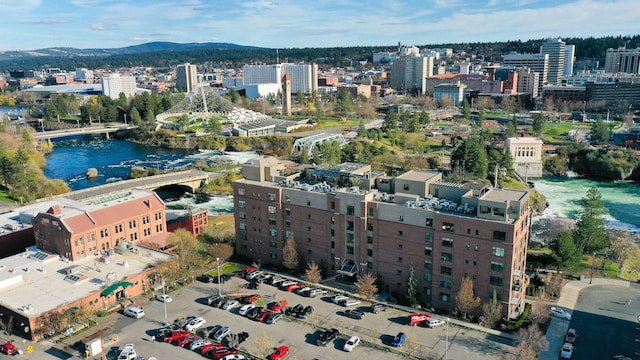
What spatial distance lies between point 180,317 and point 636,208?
58.8 metres

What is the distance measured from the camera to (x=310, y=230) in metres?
38.0

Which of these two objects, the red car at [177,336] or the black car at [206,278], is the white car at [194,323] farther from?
the black car at [206,278]

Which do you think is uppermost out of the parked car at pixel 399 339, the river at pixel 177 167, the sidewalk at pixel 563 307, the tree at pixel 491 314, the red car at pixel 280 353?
the tree at pixel 491 314

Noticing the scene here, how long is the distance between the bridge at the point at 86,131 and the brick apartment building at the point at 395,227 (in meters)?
82.5

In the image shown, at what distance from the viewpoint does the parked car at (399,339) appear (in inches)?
1119

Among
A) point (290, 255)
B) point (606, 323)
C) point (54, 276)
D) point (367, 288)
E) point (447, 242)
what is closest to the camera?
point (606, 323)

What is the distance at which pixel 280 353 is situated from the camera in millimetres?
27547

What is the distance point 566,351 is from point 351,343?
11867 millimetres

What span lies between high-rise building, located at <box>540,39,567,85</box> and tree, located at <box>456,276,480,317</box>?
17589cm

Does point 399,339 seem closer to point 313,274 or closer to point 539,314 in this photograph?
point 313,274

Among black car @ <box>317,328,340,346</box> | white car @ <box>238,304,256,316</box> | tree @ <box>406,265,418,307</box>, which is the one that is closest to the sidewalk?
tree @ <box>406,265,418,307</box>

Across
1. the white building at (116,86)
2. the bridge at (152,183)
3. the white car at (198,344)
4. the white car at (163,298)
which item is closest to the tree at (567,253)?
the white car at (198,344)

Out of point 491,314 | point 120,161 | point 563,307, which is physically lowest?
point 120,161

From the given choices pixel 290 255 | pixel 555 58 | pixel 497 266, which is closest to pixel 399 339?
pixel 497 266
